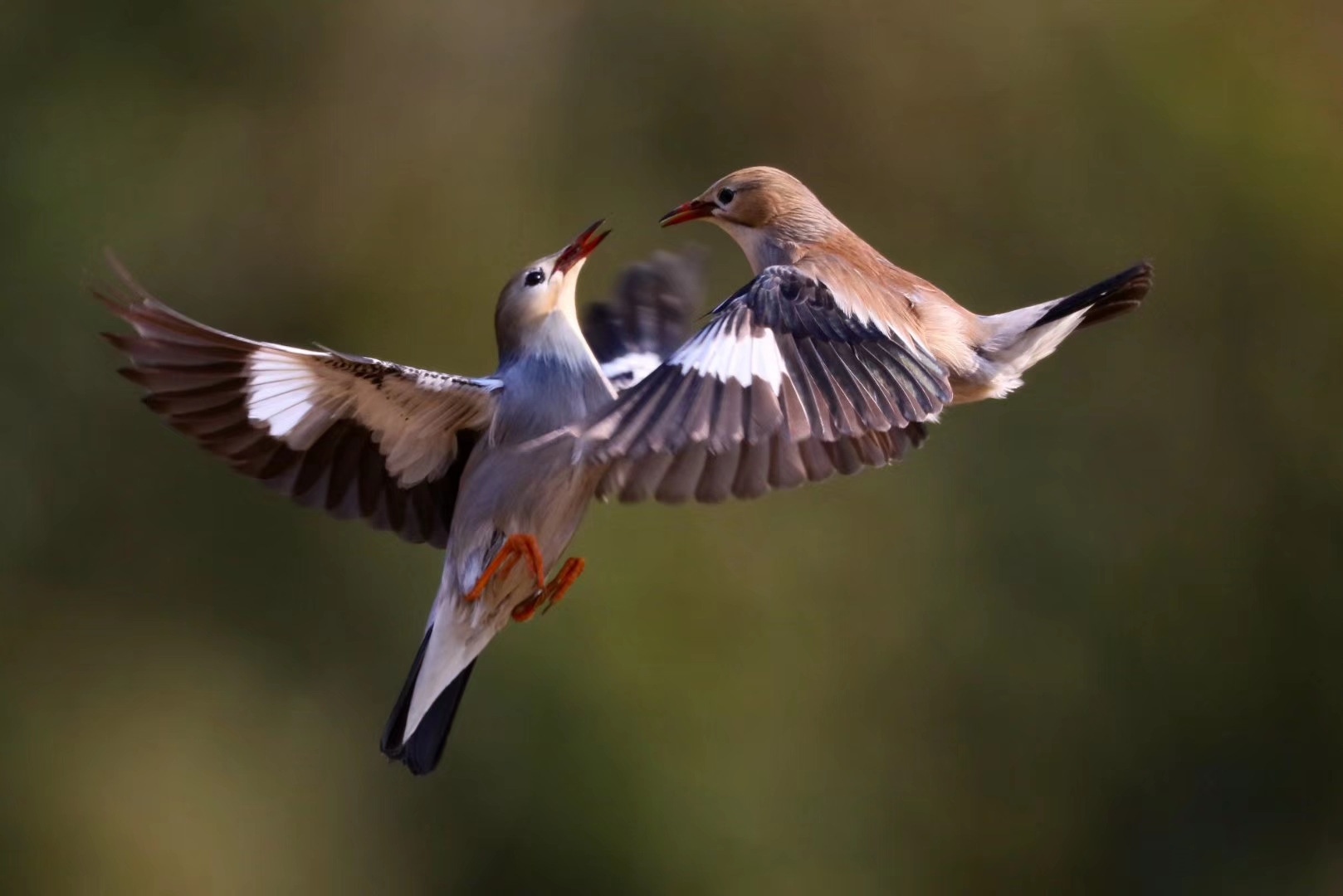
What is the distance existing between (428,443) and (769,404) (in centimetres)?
97

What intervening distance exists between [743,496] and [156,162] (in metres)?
7.77

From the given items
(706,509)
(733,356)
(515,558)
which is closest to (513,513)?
(515,558)

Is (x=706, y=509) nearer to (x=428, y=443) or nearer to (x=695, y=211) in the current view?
(x=695, y=211)

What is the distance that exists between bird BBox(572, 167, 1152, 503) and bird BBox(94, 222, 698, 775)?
0.19 meters

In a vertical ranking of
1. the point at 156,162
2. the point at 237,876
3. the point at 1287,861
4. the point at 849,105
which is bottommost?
the point at 237,876

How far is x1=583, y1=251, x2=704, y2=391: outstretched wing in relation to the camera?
16.2 feet

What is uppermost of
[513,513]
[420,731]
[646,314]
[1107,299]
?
[646,314]

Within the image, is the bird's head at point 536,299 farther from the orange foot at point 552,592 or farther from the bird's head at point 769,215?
the orange foot at point 552,592

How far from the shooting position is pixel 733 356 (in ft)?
11.4

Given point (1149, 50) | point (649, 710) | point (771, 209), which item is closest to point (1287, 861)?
point (649, 710)

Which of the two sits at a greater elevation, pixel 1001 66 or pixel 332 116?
pixel 1001 66

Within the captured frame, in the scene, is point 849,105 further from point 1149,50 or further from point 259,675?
point 259,675

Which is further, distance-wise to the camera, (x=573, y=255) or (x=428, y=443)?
(x=573, y=255)

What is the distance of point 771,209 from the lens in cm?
405
